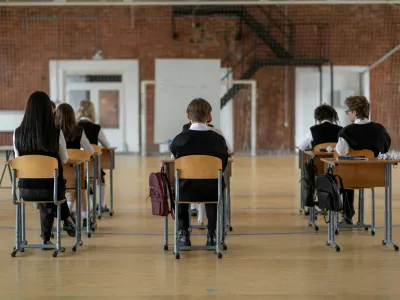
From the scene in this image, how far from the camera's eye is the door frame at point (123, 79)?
20156 millimetres

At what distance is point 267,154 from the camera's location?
66.2 ft

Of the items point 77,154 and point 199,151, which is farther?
point 77,154

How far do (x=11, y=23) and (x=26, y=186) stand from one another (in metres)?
14.7

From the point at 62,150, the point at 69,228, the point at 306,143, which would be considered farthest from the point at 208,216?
the point at 306,143

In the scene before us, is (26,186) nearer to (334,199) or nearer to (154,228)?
(154,228)

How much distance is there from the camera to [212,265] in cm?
593

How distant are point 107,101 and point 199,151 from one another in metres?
14.6

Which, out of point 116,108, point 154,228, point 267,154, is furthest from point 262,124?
point 154,228

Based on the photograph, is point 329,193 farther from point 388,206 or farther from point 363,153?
point 363,153

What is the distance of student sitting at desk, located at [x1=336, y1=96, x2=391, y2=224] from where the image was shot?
7.09 m

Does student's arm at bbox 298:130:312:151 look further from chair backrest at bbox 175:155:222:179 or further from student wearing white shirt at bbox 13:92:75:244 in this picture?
student wearing white shirt at bbox 13:92:75:244

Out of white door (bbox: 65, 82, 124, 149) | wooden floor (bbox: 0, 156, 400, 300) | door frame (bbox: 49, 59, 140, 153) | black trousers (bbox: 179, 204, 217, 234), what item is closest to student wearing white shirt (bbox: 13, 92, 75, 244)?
wooden floor (bbox: 0, 156, 400, 300)

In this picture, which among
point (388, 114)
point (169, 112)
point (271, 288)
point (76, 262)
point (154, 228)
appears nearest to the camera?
point (271, 288)

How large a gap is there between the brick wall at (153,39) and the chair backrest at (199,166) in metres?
14.2
